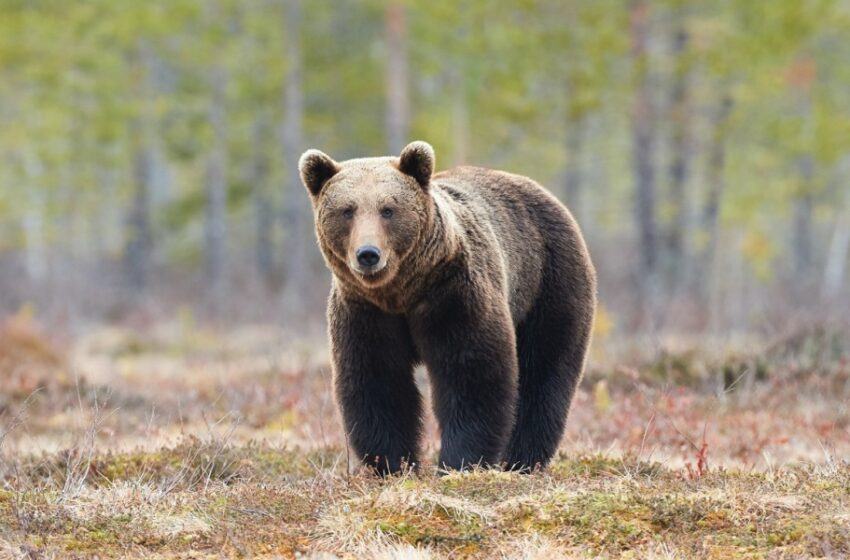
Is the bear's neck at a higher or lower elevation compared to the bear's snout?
lower

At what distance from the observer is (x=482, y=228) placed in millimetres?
6727

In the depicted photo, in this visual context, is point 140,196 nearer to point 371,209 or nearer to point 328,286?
point 328,286

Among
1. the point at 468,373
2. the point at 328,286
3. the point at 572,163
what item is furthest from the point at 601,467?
the point at 572,163

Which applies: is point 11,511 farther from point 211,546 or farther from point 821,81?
point 821,81

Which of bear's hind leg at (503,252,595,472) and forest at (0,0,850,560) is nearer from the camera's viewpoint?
forest at (0,0,850,560)

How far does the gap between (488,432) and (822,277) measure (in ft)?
64.5

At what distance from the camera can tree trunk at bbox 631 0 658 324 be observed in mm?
19203

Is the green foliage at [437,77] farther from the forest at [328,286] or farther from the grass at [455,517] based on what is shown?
the grass at [455,517]

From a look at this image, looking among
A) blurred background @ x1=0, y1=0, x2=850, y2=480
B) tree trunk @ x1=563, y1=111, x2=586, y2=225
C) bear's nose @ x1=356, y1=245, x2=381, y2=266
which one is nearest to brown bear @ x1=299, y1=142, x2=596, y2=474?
bear's nose @ x1=356, y1=245, x2=381, y2=266

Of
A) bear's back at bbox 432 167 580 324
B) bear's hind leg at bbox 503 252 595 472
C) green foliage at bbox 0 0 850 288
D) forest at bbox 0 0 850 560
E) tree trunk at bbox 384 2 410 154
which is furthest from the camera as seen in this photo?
tree trunk at bbox 384 2 410 154

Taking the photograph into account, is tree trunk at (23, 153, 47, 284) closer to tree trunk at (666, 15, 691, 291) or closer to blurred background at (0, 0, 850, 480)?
blurred background at (0, 0, 850, 480)

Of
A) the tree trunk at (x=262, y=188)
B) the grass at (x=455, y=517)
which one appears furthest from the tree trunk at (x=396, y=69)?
the grass at (x=455, y=517)

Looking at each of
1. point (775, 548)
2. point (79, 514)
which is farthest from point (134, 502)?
point (775, 548)

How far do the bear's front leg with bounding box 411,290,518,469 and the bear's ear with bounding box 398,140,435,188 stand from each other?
686mm
